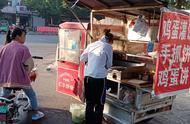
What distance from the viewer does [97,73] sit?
190 inches

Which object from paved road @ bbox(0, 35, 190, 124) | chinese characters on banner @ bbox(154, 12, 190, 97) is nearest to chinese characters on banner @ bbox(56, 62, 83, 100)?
paved road @ bbox(0, 35, 190, 124)

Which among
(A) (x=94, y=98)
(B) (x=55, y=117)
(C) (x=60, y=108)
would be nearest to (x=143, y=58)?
(A) (x=94, y=98)

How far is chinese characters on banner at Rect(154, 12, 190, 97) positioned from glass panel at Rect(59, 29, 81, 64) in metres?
2.05

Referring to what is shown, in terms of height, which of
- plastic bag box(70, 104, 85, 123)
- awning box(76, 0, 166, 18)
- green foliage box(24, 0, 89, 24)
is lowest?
plastic bag box(70, 104, 85, 123)

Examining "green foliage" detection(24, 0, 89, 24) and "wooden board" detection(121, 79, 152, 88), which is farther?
"green foliage" detection(24, 0, 89, 24)

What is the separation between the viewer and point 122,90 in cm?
524

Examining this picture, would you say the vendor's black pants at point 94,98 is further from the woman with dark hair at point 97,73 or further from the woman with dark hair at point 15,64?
the woman with dark hair at point 15,64

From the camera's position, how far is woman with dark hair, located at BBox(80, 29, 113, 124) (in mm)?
4816

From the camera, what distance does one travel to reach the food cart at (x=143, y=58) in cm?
455

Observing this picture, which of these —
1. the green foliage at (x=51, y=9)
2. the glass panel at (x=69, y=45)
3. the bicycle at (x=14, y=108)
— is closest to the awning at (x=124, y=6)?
the glass panel at (x=69, y=45)

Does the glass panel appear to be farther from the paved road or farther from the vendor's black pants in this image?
the vendor's black pants

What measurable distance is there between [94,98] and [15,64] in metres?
1.43

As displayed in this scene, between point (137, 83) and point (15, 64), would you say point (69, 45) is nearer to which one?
point (15, 64)

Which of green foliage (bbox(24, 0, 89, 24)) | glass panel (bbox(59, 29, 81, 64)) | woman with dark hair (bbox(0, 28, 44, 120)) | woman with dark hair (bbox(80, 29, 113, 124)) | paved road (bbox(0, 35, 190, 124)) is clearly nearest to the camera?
woman with dark hair (bbox(0, 28, 44, 120))
